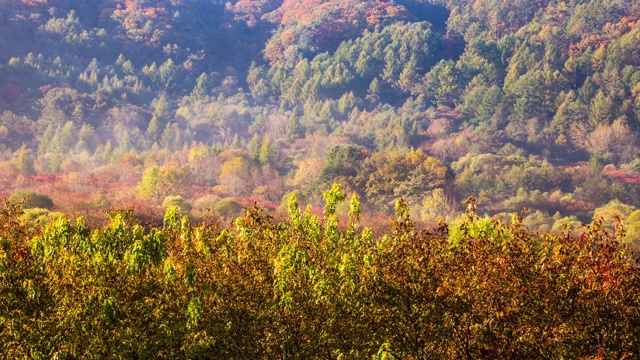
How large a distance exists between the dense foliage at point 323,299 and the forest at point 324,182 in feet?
0.18

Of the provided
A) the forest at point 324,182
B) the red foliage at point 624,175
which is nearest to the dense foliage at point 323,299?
the forest at point 324,182

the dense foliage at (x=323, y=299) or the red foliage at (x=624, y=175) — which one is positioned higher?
the dense foliage at (x=323, y=299)

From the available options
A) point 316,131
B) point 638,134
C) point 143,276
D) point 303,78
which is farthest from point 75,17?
point 143,276

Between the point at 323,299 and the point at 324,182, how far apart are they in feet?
208

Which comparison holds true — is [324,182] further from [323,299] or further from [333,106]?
[333,106]

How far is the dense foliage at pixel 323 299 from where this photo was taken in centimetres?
1158

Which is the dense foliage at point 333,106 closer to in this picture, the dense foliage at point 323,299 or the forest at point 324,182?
the forest at point 324,182

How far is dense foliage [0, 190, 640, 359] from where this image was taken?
38.0 feet

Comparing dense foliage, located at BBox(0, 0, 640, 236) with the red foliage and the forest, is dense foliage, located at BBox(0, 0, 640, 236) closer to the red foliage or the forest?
the red foliage

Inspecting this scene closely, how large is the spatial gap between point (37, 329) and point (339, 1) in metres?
191

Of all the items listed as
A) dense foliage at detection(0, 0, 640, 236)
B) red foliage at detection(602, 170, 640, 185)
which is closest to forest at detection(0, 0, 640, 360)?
dense foliage at detection(0, 0, 640, 236)

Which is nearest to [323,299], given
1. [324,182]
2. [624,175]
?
[324,182]

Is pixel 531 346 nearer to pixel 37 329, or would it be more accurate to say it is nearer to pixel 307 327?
pixel 307 327

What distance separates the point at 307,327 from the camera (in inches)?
523
